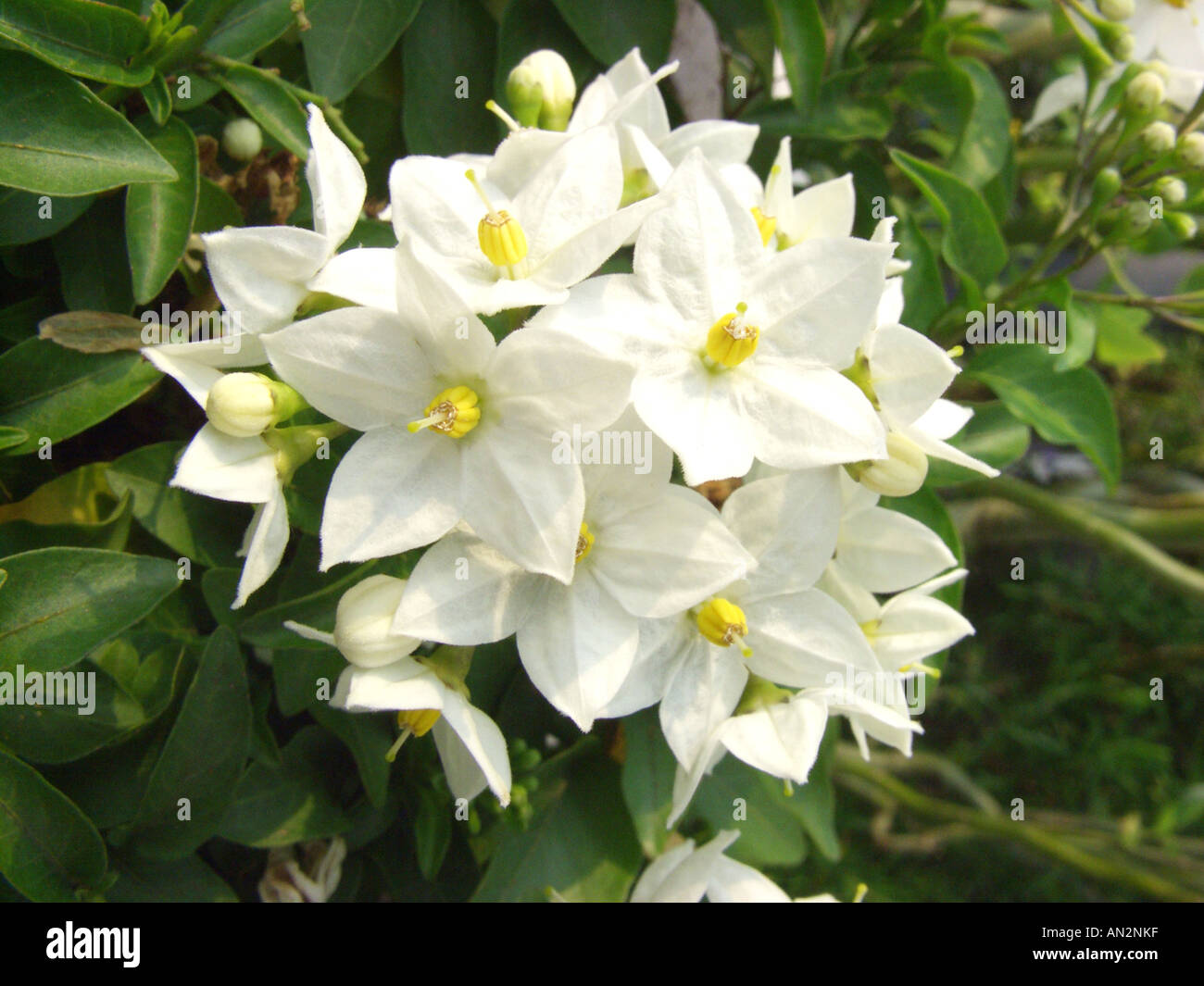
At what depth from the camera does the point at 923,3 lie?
1008 millimetres

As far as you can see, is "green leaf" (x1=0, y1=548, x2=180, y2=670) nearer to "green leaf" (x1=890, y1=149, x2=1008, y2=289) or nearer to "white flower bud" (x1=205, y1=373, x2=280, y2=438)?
"white flower bud" (x1=205, y1=373, x2=280, y2=438)

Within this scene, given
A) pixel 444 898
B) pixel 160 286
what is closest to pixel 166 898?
pixel 444 898

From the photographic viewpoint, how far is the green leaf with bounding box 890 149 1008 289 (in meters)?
0.95

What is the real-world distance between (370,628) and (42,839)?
0.30 m

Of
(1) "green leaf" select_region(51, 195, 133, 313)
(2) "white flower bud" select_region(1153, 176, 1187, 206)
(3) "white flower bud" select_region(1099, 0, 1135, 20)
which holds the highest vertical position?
(3) "white flower bud" select_region(1099, 0, 1135, 20)

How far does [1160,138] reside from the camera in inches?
37.8

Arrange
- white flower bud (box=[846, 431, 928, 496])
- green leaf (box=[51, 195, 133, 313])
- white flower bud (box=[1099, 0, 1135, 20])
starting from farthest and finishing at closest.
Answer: white flower bud (box=[1099, 0, 1135, 20]) < green leaf (box=[51, 195, 133, 313]) < white flower bud (box=[846, 431, 928, 496])

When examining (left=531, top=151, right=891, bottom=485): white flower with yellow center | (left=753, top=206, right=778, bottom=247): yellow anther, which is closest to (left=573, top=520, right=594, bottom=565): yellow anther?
(left=531, top=151, right=891, bottom=485): white flower with yellow center

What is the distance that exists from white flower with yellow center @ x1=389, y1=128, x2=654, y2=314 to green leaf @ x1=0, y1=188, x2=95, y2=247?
10.9 inches

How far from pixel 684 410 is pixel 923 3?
628 millimetres

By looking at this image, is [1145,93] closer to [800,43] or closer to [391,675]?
[800,43]

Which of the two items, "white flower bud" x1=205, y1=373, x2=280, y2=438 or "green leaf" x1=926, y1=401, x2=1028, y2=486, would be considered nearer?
"white flower bud" x1=205, y1=373, x2=280, y2=438

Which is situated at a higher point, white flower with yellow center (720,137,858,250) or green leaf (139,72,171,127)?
green leaf (139,72,171,127)

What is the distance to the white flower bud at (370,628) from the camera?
25.0 inches
